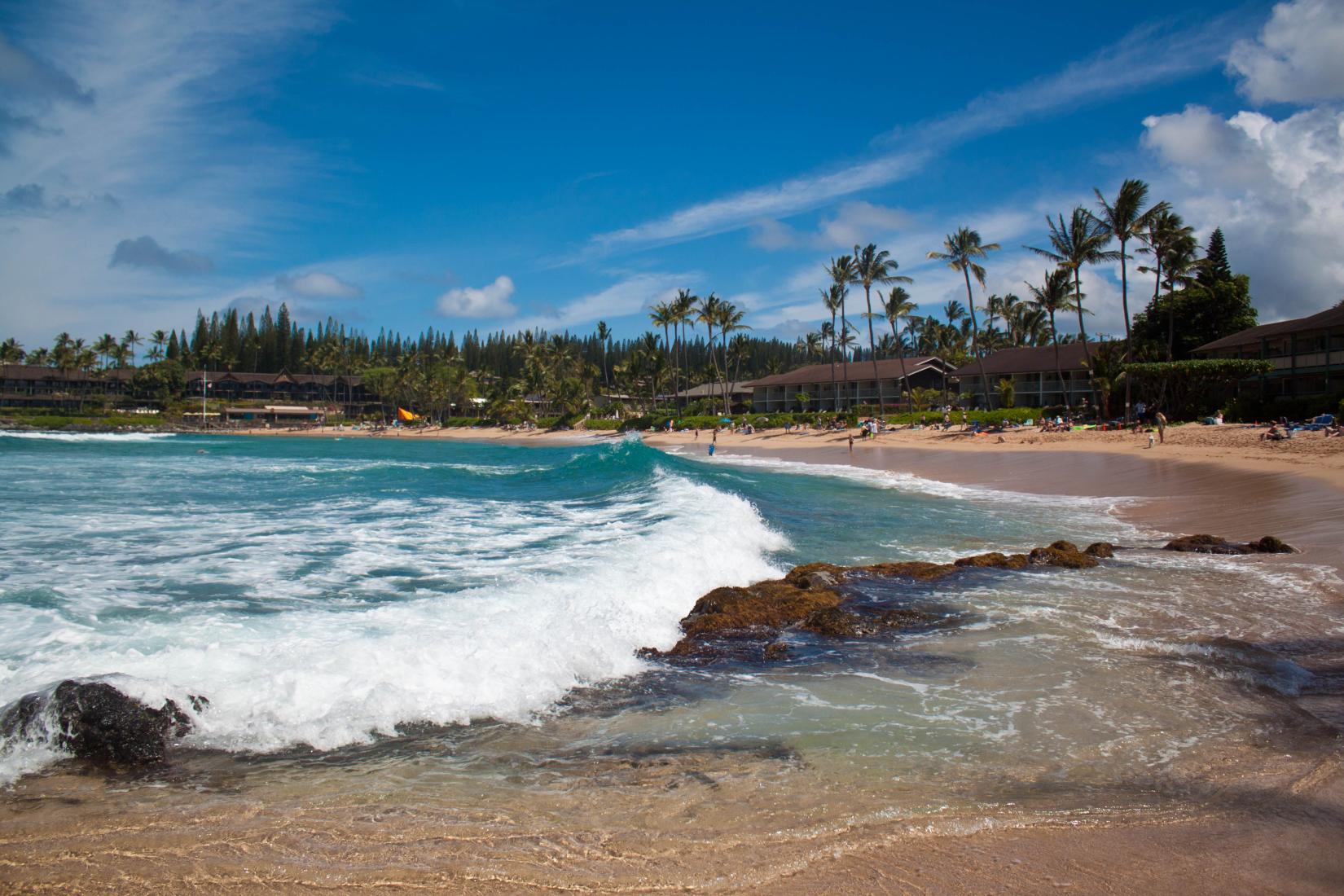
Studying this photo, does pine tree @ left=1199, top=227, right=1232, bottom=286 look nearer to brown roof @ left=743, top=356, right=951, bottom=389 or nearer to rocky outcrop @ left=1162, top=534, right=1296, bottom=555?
brown roof @ left=743, top=356, right=951, bottom=389

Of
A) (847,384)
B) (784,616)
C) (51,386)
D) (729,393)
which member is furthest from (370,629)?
(51,386)

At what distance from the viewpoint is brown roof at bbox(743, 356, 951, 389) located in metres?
67.9

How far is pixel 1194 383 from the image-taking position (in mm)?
37031

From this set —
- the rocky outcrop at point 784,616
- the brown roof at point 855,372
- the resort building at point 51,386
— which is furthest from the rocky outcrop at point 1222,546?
the resort building at point 51,386

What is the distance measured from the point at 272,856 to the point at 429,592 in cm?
544

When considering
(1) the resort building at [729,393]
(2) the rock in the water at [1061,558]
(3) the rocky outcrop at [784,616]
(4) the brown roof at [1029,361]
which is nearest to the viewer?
(3) the rocky outcrop at [784,616]

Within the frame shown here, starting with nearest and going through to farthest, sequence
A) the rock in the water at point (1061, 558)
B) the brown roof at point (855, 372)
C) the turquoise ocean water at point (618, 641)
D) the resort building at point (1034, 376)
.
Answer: the turquoise ocean water at point (618, 641) → the rock in the water at point (1061, 558) → the resort building at point (1034, 376) → the brown roof at point (855, 372)

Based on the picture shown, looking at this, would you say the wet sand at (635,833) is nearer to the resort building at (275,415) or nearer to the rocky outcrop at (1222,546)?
the rocky outcrop at (1222,546)

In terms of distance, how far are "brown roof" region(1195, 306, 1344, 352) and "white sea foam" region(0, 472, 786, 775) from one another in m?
36.3

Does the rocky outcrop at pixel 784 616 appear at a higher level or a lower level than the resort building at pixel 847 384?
lower

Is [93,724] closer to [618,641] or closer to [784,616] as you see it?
[618,641]

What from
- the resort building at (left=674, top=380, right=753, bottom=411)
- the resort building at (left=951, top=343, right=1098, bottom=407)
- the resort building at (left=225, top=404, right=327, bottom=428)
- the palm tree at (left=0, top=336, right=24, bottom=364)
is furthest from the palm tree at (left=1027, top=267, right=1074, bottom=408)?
the palm tree at (left=0, top=336, right=24, bottom=364)

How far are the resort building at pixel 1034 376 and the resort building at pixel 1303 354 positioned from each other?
14.6 m

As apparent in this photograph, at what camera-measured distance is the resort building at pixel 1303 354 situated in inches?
1382
